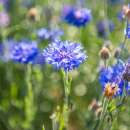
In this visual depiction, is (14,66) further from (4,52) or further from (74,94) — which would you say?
(74,94)

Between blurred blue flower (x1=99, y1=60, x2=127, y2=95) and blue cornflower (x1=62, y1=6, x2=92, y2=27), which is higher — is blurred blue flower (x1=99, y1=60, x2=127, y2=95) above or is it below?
below

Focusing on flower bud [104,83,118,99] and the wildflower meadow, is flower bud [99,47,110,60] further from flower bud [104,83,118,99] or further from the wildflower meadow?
flower bud [104,83,118,99]

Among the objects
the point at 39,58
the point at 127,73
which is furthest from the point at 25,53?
the point at 127,73

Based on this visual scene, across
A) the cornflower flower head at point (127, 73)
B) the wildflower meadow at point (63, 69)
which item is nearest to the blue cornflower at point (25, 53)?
the wildflower meadow at point (63, 69)

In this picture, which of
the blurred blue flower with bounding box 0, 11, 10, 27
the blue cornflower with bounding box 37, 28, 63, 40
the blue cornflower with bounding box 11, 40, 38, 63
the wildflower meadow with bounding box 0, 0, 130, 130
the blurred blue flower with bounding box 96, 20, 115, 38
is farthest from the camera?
the blurred blue flower with bounding box 0, 11, 10, 27

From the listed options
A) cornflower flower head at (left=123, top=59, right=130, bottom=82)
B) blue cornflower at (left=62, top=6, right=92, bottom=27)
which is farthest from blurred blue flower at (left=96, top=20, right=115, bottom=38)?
cornflower flower head at (left=123, top=59, right=130, bottom=82)

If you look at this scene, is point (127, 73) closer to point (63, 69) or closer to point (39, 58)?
point (63, 69)

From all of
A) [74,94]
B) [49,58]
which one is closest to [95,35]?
[74,94]

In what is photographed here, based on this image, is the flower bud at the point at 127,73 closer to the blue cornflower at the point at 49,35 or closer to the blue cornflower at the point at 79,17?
the blue cornflower at the point at 79,17
